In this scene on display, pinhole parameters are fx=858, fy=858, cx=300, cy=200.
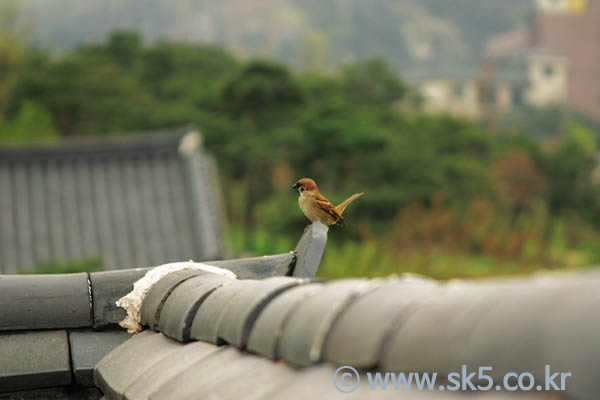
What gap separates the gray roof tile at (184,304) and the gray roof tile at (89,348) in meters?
0.19

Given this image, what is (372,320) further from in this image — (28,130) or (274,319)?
(28,130)

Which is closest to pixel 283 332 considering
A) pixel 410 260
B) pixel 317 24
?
pixel 410 260

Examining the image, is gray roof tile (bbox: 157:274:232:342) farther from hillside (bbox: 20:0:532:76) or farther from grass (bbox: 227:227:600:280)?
hillside (bbox: 20:0:532:76)

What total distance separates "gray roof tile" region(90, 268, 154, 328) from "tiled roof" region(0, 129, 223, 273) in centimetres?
598

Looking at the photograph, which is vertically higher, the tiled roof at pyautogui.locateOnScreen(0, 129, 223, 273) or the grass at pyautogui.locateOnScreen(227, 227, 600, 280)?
the tiled roof at pyautogui.locateOnScreen(0, 129, 223, 273)

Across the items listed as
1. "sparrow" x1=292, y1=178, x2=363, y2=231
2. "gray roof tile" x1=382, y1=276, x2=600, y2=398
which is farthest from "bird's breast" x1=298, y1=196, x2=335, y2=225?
"gray roof tile" x1=382, y1=276, x2=600, y2=398

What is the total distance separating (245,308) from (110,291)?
75 cm

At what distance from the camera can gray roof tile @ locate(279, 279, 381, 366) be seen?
3.80ft

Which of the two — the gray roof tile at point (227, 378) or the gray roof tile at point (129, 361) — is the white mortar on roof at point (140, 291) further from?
the gray roof tile at point (227, 378)

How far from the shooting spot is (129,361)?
177 centimetres

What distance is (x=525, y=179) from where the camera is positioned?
1019 inches

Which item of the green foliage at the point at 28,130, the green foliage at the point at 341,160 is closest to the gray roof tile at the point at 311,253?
the green foliage at the point at 341,160

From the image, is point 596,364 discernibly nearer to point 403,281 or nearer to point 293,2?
point 403,281

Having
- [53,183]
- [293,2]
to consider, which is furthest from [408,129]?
[293,2]
